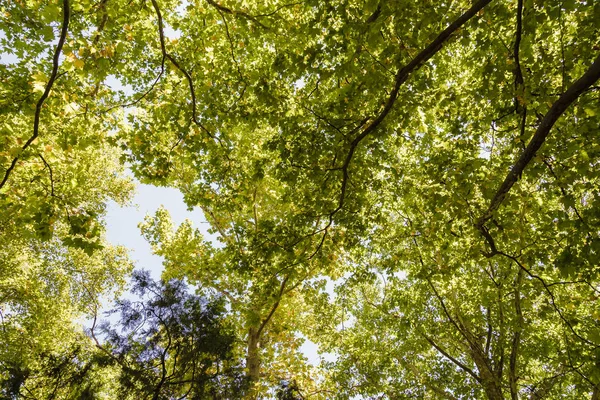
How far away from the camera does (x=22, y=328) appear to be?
14.0 m

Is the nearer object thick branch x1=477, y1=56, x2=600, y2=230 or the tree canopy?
thick branch x1=477, y1=56, x2=600, y2=230

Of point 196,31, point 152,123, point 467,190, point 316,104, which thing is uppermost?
point 196,31

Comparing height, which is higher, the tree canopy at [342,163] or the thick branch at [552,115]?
the tree canopy at [342,163]

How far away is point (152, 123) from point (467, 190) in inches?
246

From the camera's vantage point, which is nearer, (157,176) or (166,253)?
(157,176)

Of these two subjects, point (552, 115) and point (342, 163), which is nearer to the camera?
point (552, 115)

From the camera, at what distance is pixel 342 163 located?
6582 mm

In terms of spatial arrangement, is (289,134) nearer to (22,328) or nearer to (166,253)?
(166,253)

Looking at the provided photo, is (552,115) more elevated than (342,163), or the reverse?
(342,163)

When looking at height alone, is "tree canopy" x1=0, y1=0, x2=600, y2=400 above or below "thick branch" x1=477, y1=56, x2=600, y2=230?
above

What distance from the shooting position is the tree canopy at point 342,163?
17.2ft

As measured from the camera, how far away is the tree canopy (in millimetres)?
5254

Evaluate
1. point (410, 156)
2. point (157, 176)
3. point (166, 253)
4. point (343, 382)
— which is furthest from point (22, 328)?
point (410, 156)

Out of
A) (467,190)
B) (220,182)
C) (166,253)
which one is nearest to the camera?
(467,190)
